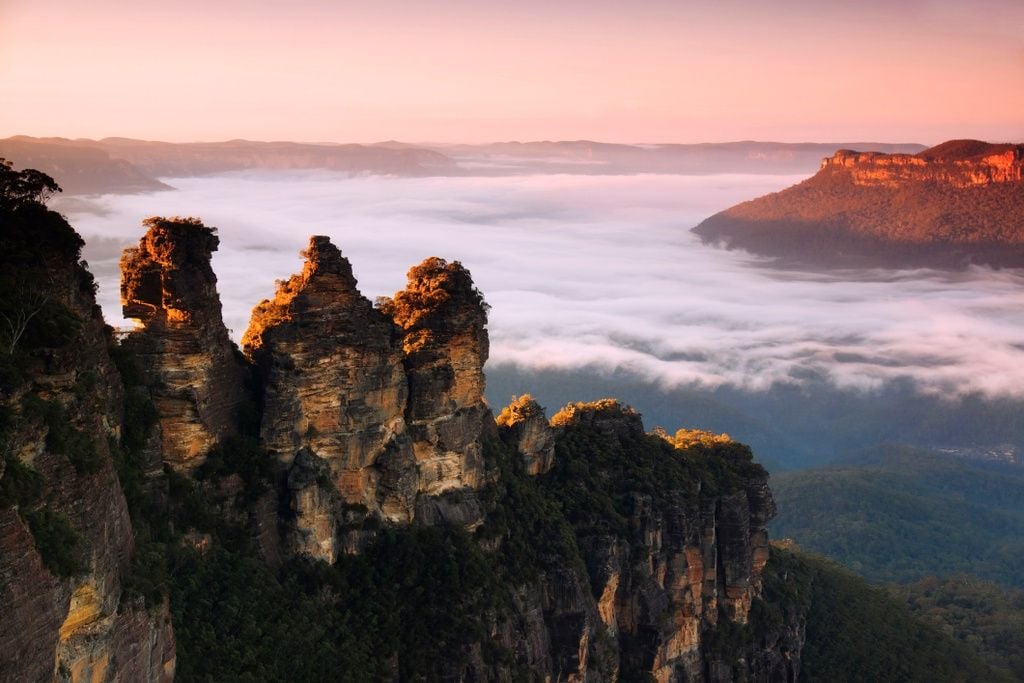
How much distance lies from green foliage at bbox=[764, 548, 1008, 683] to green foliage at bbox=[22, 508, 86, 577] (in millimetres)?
52338

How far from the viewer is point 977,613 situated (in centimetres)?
9869

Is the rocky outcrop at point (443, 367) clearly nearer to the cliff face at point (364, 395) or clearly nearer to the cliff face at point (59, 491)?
the cliff face at point (364, 395)

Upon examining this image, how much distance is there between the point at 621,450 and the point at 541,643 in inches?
637

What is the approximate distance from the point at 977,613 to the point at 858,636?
101 feet

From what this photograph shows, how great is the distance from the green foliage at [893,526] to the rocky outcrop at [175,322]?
10419cm

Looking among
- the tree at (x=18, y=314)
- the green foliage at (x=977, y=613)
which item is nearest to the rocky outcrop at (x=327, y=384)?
the tree at (x=18, y=314)

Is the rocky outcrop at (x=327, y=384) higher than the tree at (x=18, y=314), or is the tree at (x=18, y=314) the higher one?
the tree at (x=18, y=314)

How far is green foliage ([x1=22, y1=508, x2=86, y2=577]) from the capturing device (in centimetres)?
2567

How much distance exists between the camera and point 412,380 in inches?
1901

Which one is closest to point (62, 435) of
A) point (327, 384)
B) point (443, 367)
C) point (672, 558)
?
point (327, 384)

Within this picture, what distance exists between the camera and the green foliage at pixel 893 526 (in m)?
138

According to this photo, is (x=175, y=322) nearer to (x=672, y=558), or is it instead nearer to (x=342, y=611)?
(x=342, y=611)

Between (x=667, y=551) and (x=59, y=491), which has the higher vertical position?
(x=59, y=491)

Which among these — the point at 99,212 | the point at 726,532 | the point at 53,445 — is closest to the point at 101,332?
the point at 53,445
